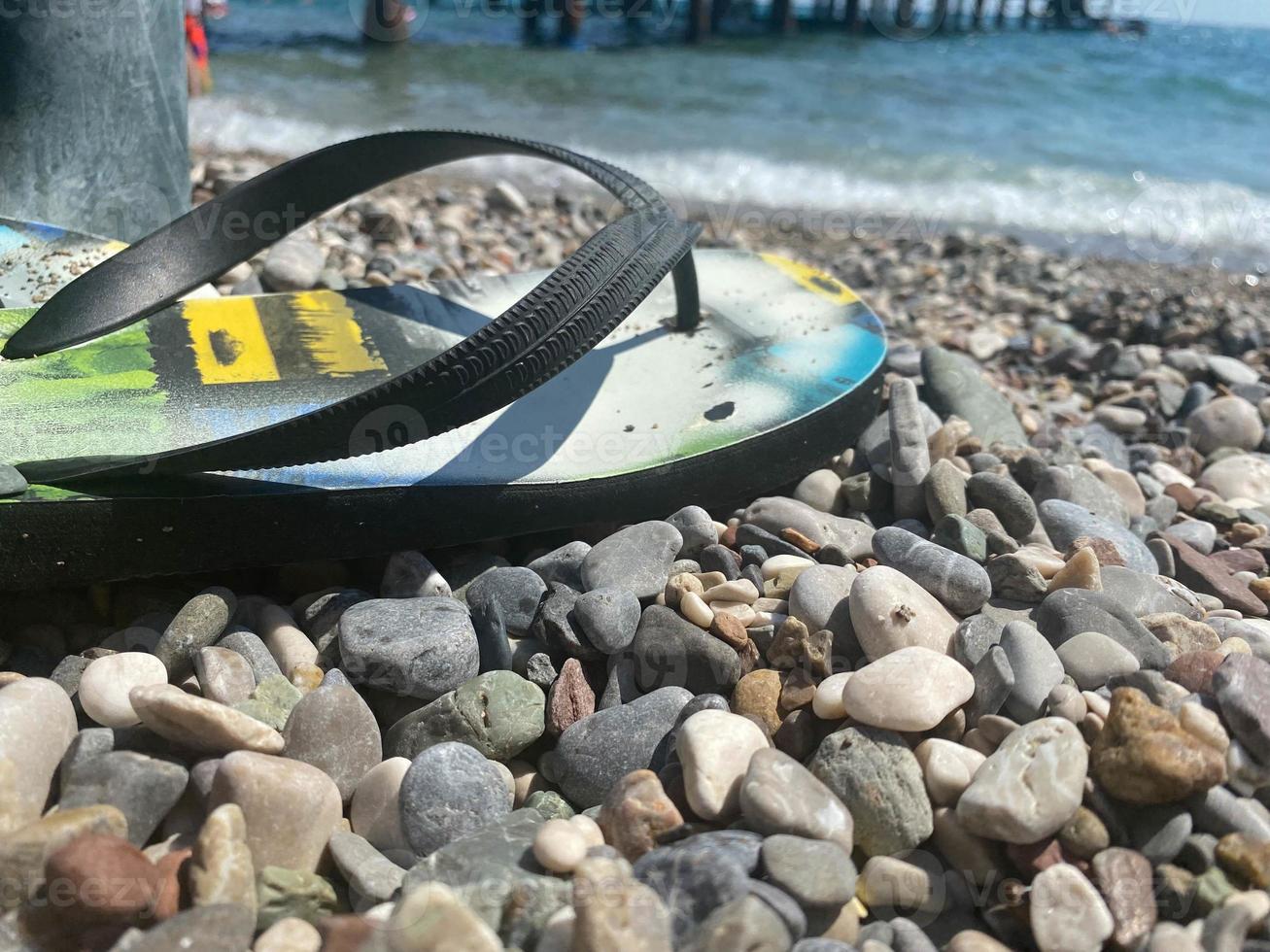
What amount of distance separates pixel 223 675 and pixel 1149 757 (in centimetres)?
92

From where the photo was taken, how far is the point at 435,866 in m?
0.87

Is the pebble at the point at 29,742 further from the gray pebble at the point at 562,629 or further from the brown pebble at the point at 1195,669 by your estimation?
the brown pebble at the point at 1195,669

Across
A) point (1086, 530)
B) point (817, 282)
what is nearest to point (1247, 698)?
point (1086, 530)

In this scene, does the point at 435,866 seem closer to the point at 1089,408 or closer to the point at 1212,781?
the point at 1212,781

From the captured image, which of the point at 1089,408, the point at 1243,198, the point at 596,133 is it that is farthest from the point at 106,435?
the point at 1243,198

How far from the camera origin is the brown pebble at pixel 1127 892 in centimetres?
82

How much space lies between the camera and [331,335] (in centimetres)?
166

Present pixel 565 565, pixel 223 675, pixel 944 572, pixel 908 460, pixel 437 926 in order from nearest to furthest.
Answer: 1. pixel 437 926
2. pixel 223 675
3. pixel 944 572
4. pixel 565 565
5. pixel 908 460

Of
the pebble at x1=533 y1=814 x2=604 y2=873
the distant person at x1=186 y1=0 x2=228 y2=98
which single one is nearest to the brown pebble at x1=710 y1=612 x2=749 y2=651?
the pebble at x1=533 y1=814 x2=604 y2=873

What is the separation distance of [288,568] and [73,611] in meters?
0.26

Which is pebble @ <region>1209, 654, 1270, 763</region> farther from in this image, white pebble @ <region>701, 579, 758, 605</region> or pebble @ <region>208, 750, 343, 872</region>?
pebble @ <region>208, 750, 343, 872</region>

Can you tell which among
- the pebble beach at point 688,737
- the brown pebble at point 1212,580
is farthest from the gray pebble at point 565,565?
the brown pebble at point 1212,580

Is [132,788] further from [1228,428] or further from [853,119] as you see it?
Answer: [853,119]

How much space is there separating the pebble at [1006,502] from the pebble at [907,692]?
51cm
